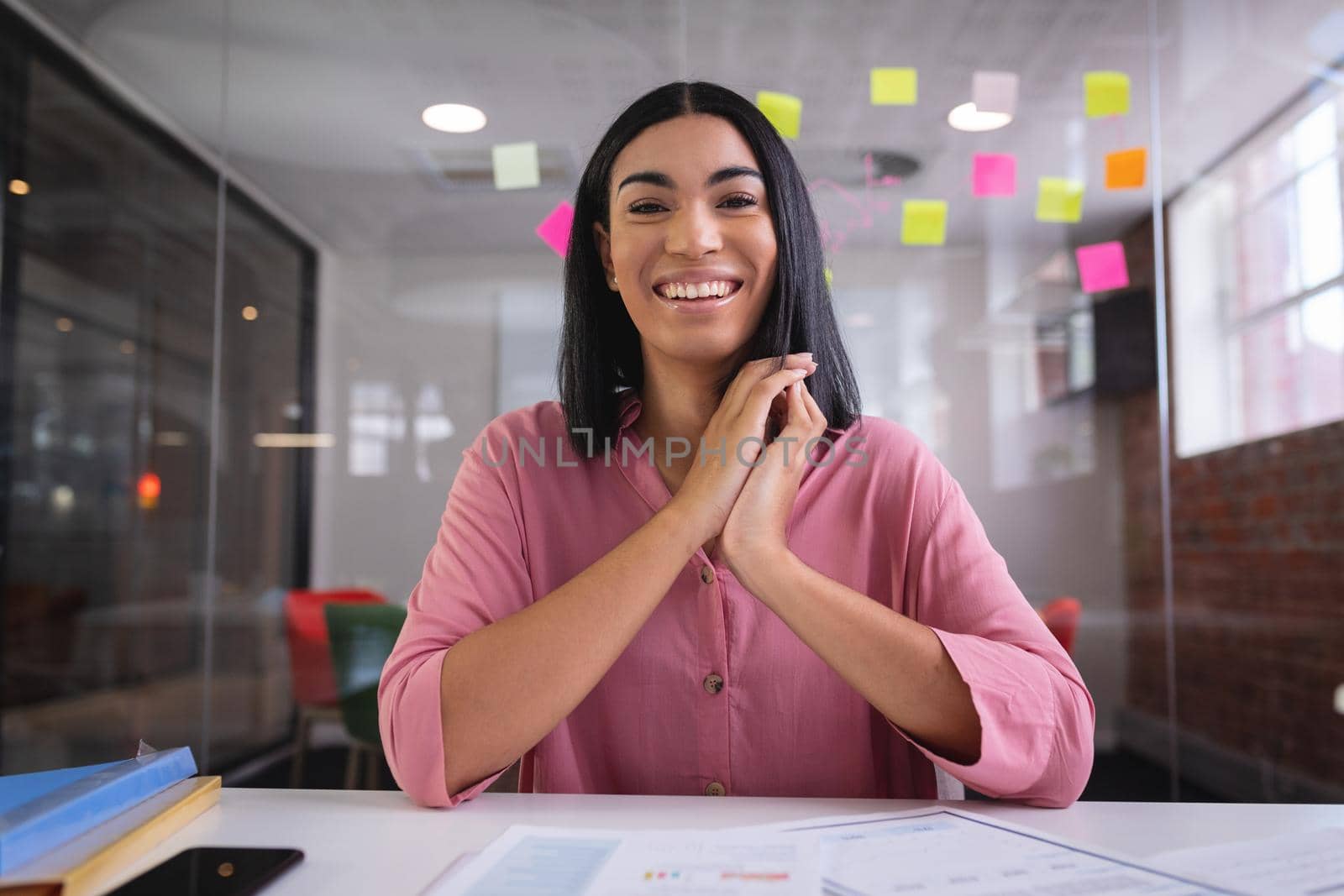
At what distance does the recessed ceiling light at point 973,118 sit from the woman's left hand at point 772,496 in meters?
1.81

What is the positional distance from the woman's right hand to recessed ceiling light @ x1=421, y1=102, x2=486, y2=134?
182 centimetres

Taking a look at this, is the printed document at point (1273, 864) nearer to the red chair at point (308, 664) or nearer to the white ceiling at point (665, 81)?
the white ceiling at point (665, 81)

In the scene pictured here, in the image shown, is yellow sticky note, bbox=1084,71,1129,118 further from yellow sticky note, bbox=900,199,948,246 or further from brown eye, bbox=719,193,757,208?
brown eye, bbox=719,193,757,208

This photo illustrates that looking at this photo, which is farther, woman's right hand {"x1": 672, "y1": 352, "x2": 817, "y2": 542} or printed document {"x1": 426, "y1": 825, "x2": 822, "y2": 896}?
woman's right hand {"x1": 672, "y1": 352, "x2": 817, "y2": 542}

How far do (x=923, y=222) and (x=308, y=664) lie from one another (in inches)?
87.1

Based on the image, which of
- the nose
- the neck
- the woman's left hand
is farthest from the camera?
the neck

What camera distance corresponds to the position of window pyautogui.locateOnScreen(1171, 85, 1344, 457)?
278cm

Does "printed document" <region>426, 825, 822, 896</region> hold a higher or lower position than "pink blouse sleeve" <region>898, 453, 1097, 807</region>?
lower

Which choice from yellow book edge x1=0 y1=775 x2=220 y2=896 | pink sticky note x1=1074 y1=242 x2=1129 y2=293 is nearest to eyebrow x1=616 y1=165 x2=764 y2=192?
yellow book edge x1=0 y1=775 x2=220 y2=896

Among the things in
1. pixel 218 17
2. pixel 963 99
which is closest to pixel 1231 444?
pixel 963 99

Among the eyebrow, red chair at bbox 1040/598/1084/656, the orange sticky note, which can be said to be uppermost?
the orange sticky note

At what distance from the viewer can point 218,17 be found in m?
2.76

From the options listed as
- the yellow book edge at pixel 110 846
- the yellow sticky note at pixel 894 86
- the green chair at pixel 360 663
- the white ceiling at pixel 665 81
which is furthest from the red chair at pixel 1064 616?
the yellow book edge at pixel 110 846

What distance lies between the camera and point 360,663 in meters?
2.70
